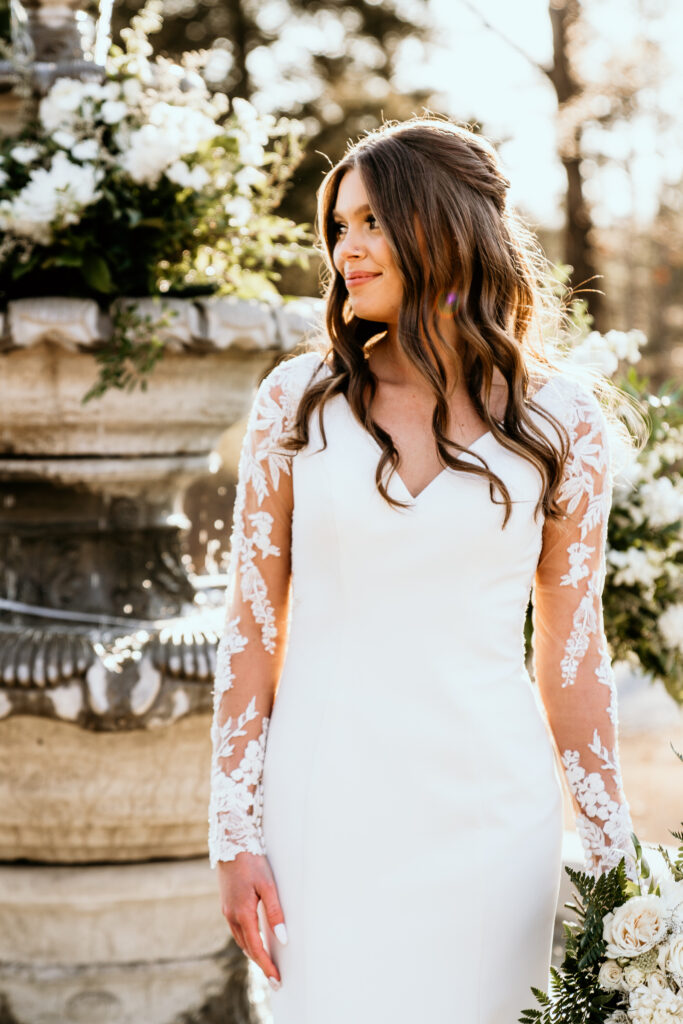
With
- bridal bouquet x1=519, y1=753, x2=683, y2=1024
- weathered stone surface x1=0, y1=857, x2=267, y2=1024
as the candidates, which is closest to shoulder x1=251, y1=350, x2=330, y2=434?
bridal bouquet x1=519, y1=753, x2=683, y2=1024

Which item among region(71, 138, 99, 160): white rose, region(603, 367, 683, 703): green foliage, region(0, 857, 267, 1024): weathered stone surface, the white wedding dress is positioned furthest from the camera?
region(603, 367, 683, 703): green foliage

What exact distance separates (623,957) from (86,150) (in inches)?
86.2

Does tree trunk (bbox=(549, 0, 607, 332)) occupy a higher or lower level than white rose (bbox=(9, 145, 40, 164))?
lower

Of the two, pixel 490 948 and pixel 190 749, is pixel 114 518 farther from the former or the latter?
pixel 490 948

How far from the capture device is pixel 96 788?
305 cm

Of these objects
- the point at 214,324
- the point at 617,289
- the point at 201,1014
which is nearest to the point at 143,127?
the point at 214,324

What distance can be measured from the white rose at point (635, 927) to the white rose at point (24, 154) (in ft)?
7.41

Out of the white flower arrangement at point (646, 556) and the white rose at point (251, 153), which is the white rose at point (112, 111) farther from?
the white flower arrangement at point (646, 556)

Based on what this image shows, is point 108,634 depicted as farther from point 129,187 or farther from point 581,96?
point 581,96

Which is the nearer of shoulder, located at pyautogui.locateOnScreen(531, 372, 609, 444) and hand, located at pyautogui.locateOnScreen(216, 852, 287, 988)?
hand, located at pyautogui.locateOnScreen(216, 852, 287, 988)

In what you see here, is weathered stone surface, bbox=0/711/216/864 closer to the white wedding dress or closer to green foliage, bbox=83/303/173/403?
green foliage, bbox=83/303/173/403

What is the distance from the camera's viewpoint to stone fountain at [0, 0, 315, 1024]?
9.61 feet

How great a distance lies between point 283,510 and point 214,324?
106 centimetres

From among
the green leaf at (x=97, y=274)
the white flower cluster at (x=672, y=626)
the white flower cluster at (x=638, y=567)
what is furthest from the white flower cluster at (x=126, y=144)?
the white flower cluster at (x=672, y=626)
